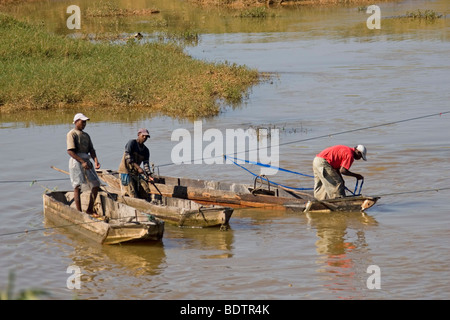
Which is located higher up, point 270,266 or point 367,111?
point 367,111

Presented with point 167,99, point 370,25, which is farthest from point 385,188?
point 370,25

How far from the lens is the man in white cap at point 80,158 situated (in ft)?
31.0

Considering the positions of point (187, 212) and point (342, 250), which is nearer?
point (342, 250)

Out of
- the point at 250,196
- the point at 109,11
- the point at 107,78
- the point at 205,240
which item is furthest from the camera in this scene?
the point at 109,11

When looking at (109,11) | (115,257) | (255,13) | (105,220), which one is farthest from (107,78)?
(109,11)

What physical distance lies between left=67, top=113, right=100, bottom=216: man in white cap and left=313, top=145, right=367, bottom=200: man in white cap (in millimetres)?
3016

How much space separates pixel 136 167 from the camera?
10.1m

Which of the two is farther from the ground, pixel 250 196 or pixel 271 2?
pixel 271 2

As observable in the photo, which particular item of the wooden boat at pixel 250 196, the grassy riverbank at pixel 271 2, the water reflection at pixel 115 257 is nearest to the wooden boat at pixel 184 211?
the wooden boat at pixel 250 196

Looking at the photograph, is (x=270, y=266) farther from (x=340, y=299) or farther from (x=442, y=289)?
(x=442, y=289)

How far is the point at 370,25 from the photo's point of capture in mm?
33500

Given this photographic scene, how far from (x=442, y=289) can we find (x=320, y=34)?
24902mm

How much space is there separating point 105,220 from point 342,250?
298 centimetres

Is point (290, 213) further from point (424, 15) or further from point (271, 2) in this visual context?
point (271, 2)
